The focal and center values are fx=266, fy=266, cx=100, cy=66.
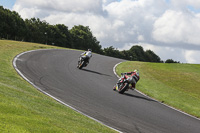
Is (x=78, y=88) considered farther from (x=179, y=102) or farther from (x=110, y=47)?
(x=110, y=47)

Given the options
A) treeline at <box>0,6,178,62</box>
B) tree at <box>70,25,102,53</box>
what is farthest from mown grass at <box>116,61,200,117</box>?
tree at <box>70,25,102,53</box>

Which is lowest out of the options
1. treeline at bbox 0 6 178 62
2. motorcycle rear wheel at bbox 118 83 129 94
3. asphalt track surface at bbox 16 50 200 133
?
asphalt track surface at bbox 16 50 200 133

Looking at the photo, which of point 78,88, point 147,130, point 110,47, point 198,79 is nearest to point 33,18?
point 110,47

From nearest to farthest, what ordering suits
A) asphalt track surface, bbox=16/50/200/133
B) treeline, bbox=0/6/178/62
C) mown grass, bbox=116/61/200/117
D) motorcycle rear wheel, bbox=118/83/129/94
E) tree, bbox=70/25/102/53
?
asphalt track surface, bbox=16/50/200/133
motorcycle rear wheel, bbox=118/83/129/94
mown grass, bbox=116/61/200/117
treeline, bbox=0/6/178/62
tree, bbox=70/25/102/53

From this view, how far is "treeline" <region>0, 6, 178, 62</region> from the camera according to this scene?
248 ft

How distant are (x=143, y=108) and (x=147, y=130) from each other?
12.8 ft

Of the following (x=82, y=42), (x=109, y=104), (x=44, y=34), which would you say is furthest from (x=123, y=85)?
(x=82, y=42)

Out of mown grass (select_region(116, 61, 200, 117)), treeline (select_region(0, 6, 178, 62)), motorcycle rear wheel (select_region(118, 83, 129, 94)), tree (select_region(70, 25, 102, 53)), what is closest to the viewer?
motorcycle rear wheel (select_region(118, 83, 129, 94))

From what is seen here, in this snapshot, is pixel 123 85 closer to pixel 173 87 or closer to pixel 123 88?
pixel 123 88

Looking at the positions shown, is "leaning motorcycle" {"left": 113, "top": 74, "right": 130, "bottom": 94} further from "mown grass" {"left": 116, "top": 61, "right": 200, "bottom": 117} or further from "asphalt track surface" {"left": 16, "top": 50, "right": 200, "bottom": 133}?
"mown grass" {"left": 116, "top": 61, "right": 200, "bottom": 117}

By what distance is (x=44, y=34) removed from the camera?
319 feet

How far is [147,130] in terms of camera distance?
33.2 ft

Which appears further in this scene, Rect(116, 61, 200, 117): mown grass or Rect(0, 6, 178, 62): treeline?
Rect(0, 6, 178, 62): treeline

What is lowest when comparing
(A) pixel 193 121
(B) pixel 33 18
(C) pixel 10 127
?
(A) pixel 193 121
